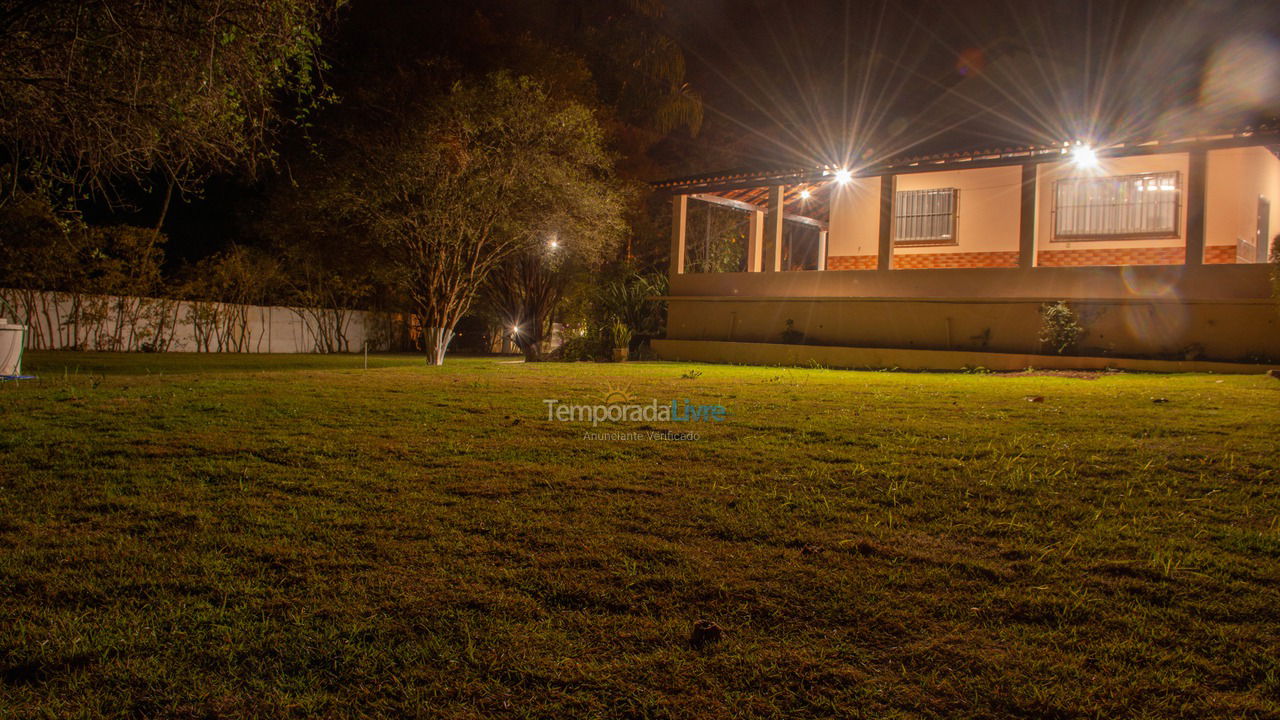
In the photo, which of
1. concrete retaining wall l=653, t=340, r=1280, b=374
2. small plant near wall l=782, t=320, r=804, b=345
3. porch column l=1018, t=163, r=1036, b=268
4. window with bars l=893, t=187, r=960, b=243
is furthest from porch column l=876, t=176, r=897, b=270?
porch column l=1018, t=163, r=1036, b=268

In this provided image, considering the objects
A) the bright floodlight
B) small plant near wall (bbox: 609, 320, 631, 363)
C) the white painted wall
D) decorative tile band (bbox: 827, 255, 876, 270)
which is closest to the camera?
the bright floodlight

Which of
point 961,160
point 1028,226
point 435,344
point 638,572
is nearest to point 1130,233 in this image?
point 1028,226

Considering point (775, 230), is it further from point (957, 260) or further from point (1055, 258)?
point (1055, 258)

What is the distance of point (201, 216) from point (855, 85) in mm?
25319

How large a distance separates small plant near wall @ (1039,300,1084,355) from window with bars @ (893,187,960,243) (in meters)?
3.78

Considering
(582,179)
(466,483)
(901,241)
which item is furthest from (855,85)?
(466,483)

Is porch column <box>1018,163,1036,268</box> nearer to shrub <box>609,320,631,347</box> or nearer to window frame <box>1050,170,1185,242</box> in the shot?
window frame <box>1050,170,1185,242</box>

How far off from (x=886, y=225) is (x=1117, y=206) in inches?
174

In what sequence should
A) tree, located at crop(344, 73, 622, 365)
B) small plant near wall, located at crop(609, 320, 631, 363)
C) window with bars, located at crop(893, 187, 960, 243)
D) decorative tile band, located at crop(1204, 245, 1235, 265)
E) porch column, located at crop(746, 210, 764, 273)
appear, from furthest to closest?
porch column, located at crop(746, 210, 764, 273), small plant near wall, located at crop(609, 320, 631, 363), window with bars, located at crop(893, 187, 960, 243), tree, located at crop(344, 73, 622, 365), decorative tile band, located at crop(1204, 245, 1235, 265)

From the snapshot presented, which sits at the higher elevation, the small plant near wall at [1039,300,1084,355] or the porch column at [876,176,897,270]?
the porch column at [876,176,897,270]

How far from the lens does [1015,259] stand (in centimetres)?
1590

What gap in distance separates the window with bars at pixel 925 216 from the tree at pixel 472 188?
22.1 feet

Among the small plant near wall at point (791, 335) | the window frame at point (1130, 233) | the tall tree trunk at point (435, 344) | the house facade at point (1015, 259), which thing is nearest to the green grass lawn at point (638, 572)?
the house facade at point (1015, 259)

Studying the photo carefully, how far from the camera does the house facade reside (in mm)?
12656
